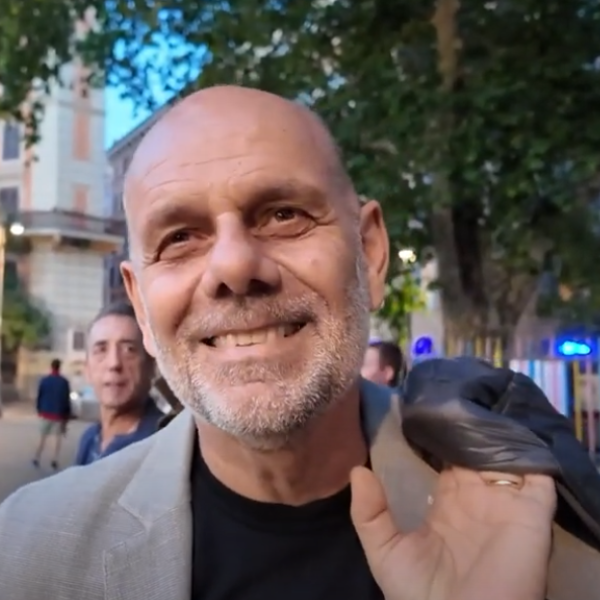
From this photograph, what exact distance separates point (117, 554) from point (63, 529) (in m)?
0.10

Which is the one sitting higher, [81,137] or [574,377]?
[81,137]

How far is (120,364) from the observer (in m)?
3.84

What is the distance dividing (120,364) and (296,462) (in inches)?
91.9

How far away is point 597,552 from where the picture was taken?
4.69ft

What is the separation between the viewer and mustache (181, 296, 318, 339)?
150 cm

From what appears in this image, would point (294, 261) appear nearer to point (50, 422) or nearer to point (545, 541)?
point (545, 541)

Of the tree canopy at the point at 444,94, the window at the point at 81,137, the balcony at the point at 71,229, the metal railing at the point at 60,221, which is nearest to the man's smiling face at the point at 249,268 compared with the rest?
the tree canopy at the point at 444,94

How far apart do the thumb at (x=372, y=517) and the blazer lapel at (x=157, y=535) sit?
0.95 feet

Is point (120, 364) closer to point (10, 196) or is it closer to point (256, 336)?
point (256, 336)

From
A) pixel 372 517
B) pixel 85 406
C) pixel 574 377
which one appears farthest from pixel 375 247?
pixel 85 406

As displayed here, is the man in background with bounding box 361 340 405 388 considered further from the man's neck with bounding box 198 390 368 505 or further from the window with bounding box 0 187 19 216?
the window with bounding box 0 187 19 216

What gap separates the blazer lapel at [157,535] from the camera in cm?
150

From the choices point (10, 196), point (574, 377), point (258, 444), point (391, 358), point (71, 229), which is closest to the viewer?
point (258, 444)

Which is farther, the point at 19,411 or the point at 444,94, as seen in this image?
the point at 19,411
